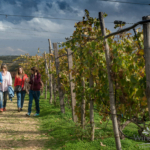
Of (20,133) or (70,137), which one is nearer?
(70,137)

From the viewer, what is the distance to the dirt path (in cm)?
463

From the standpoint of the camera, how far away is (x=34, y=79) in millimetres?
7355

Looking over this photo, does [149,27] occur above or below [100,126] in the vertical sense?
above

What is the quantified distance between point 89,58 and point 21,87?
489 centimetres

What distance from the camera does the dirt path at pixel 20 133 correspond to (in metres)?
4.63

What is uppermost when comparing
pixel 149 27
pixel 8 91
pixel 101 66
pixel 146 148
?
pixel 149 27

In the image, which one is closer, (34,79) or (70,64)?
(70,64)

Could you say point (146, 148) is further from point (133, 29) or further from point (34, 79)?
point (34, 79)

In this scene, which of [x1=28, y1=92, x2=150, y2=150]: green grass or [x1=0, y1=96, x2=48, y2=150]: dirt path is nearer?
[x1=28, y1=92, x2=150, y2=150]: green grass

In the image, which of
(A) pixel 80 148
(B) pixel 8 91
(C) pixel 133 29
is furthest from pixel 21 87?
(C) pixel 133 29

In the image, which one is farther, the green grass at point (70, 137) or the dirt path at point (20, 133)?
the dirt path at point (20, 133)

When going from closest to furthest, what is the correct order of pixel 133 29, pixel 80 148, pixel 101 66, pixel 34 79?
pixel 133 29
pixel 101 66
pixel 80 148
pixel 34 79

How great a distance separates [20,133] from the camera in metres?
5.51

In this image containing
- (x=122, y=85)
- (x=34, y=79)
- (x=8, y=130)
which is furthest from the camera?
(x=34, y=79)
